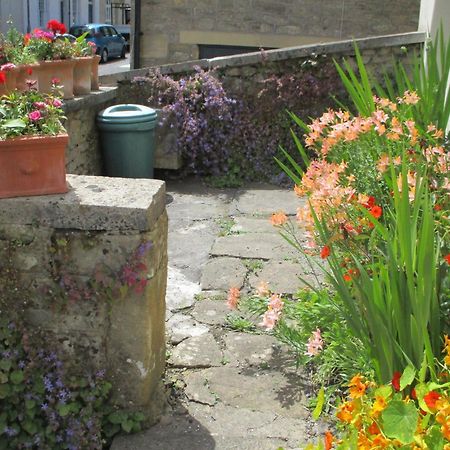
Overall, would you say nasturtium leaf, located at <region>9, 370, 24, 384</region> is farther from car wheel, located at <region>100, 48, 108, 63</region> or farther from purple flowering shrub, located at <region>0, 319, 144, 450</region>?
car wheel, located at <region>100, 48, 108, 63</region>

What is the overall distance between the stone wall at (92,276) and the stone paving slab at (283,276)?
1.42m

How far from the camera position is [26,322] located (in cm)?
272

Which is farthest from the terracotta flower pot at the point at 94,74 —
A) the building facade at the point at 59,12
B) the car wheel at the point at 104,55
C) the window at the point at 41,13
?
the window at the point at 41,13

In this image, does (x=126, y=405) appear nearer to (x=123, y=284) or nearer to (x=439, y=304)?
(x=123, y=284)

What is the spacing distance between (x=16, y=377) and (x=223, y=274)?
192 centimetres

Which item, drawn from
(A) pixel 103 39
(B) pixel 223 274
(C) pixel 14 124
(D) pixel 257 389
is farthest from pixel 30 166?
(A) pixel 103 39

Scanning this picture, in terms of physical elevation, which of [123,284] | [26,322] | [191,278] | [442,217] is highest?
[442,217]

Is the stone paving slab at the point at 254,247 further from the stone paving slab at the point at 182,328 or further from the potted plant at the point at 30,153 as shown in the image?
the potted plant at the point at 30,153

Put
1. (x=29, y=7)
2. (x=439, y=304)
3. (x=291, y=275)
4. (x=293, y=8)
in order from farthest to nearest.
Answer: (x=29, y=7) < (x=293, y=8) < (x=291, y=275) < (x=439, y=304)

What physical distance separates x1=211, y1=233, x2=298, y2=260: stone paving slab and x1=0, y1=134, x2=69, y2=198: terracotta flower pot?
7.03 feet

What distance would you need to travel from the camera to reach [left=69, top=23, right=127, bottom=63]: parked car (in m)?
26.6

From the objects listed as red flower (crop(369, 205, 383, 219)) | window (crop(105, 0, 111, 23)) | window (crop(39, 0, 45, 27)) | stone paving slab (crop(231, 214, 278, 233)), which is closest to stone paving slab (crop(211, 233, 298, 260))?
stone paving slab (crop(231, 214, 278, 233))

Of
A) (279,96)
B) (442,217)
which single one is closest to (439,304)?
(442,217)

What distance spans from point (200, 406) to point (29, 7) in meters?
25.3
